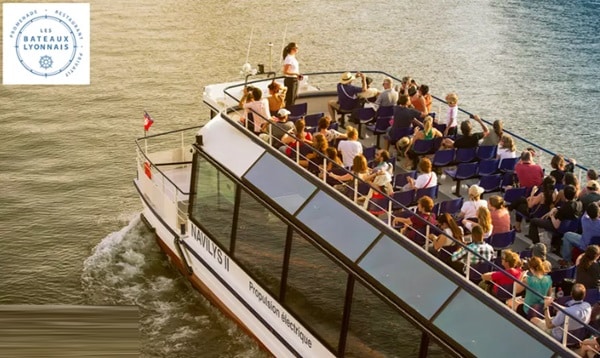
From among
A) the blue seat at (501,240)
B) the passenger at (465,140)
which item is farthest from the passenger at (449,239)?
the passenger at (465,140)

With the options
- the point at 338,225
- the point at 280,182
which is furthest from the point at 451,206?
the point at 280,182

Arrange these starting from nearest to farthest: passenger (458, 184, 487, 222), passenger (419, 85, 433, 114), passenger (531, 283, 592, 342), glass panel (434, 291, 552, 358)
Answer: glass panel (434, 291, 552, 358)
passenger (531, 283, 592, 342)
passenger (458, 184, 487, 222)
passenger (419, 85, 433, 114)

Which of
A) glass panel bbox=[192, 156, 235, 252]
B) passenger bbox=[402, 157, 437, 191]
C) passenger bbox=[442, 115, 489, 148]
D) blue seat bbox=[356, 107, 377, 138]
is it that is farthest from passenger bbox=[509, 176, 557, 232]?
glass panel bbox=[192, 156, 235, 252]

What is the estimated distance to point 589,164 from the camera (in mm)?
28156

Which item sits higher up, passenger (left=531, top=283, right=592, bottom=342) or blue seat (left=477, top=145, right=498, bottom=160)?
passenger (left=531, top=283, right=592, bottom=342)

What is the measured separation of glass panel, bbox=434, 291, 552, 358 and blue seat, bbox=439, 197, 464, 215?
12.7ft

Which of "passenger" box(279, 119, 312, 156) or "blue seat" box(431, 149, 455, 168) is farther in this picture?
"blue seat" box(431, 149, 455, 168)

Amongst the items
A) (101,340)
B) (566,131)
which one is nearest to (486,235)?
(101,340)

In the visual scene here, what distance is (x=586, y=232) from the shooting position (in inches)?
591

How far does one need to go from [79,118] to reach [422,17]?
693 inches

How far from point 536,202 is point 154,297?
7.35m

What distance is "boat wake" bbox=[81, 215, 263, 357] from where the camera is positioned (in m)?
17.9

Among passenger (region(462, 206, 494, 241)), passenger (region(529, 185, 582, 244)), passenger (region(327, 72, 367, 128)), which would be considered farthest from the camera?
passenger (region(327, 72, 367, 128))

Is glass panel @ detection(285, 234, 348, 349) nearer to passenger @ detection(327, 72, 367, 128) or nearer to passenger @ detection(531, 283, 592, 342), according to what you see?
passenger @ detection(531, 283, 592, 342)
